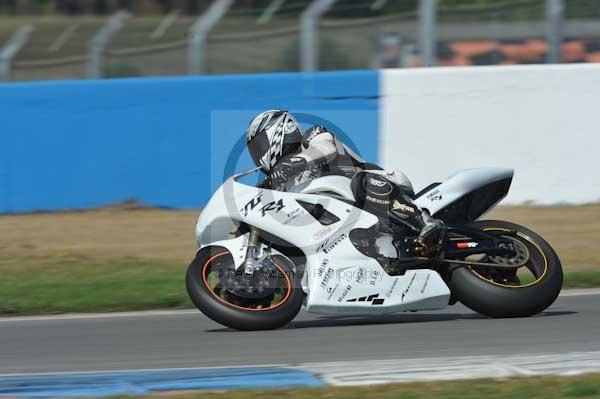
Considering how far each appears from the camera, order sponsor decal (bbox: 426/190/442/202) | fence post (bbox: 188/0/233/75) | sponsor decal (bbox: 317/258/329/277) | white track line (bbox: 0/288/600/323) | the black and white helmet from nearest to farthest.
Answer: sponsor decal (bbox: 317/258/329/277) → the black and white helmet → sponsor decal (bbox: 426/190/442/202) → white track line (bbox: 0/288/600/323) → fence post (bbox: 188/0/233/75)

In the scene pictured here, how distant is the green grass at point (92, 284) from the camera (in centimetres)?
865

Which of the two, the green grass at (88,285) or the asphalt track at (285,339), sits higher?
the asphalt track at (285,339)

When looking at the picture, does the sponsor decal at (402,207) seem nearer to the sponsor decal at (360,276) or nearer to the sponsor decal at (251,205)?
the sponsor decal at (360,276)

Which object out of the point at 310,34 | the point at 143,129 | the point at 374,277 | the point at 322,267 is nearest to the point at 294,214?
the point at 322,267

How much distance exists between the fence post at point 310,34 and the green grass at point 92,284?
342cm

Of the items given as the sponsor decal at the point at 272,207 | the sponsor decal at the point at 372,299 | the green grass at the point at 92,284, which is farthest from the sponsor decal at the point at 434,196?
the green grass at the point at 92,284

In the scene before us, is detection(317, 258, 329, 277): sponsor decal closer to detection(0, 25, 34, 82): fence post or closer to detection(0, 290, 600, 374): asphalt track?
detection(0, 290, 600, 374): asphalt track

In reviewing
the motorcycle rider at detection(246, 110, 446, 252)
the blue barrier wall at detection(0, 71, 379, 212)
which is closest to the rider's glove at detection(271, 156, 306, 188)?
the motorcycle rider at detection(246, 110, 446, 252)

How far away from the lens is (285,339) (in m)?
7.05

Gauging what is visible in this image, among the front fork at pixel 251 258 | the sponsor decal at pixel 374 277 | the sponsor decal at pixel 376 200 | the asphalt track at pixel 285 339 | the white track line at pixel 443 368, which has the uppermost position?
the sponsor decal at pixel 376 200

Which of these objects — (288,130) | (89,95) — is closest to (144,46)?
(89,95)

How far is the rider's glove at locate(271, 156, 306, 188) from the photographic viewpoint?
7121 mm

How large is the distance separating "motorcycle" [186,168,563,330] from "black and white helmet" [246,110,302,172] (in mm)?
214

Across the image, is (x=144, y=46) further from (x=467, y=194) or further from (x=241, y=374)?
(x=241, y=374)
